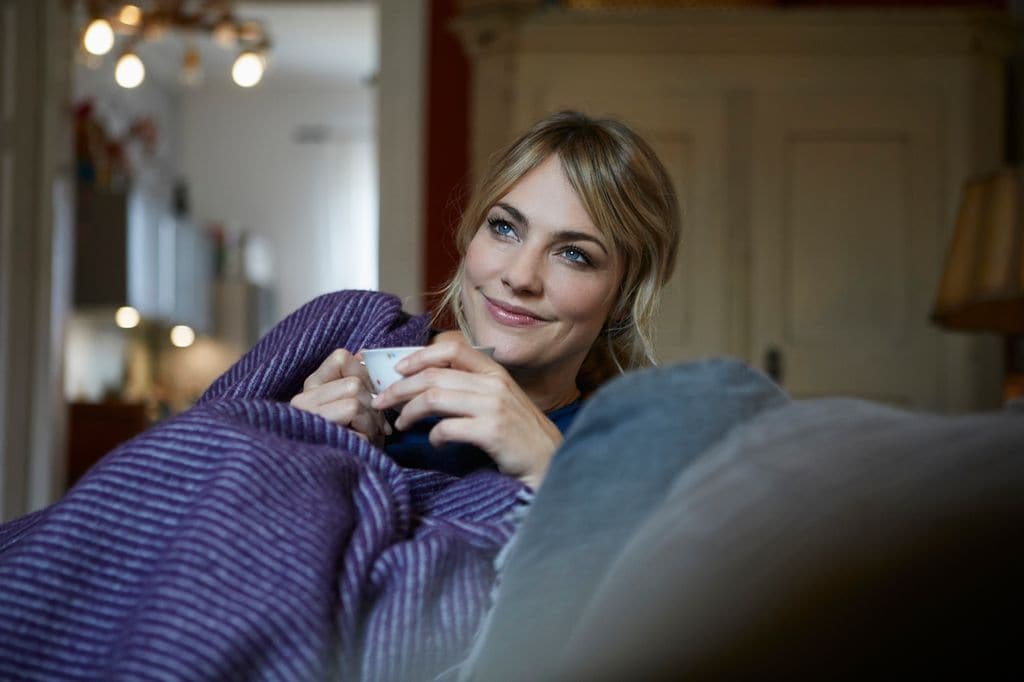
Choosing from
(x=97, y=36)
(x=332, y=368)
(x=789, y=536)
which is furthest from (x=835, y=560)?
(x=97, y=36)

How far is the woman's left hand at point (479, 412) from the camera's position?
1.22 meters

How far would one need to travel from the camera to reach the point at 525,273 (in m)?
1.59

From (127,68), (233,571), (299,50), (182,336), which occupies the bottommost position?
(182,336)

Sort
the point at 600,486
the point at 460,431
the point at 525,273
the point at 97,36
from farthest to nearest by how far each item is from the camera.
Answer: the point at 97,36, the point at 525,273, the point at 460,431, the point at 600,486

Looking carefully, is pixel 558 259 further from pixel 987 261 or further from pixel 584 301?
pixel 987 261

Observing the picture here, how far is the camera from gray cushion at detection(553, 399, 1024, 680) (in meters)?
0.74

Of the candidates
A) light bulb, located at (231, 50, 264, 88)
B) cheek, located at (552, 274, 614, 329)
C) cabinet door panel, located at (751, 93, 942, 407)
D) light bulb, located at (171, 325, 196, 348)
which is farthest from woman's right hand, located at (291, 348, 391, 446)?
light bulb, located at (171, 325, 196, 348)

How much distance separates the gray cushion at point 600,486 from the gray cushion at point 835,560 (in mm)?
31

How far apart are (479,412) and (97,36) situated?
4.28 meters

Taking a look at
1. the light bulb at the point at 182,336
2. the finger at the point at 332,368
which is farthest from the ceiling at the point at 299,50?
the finger at the point at 332,368

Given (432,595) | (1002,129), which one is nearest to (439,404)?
(432,595)

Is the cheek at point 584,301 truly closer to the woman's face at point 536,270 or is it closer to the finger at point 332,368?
the woman's face at point 536,270

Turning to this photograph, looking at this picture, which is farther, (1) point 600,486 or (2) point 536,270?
(2) point 536,270

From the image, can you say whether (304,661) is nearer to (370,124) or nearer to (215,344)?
(215,344)
